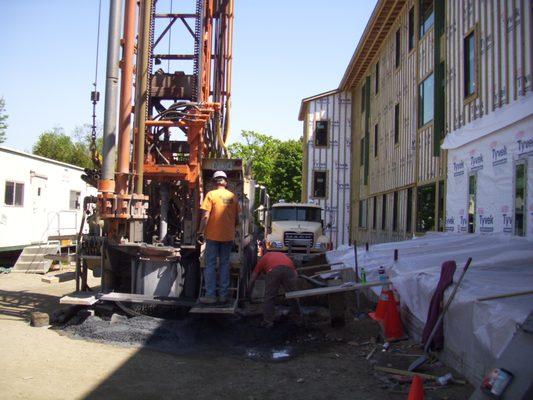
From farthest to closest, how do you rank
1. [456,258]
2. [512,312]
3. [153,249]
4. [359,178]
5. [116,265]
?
[359,178] < [116,265] < [153,249] < [456,258] < [512,312]

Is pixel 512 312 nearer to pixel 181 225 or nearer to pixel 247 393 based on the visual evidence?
pixel 247 393

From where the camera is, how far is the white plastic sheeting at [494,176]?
8141 mm

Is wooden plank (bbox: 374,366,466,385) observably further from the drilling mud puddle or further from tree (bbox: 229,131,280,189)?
tree (bbox: 229,131,280,189)

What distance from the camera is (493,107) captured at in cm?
1003

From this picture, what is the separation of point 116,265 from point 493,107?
25.4 feet

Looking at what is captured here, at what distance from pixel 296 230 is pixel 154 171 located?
8332 millimetres

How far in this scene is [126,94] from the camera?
26.1 ft

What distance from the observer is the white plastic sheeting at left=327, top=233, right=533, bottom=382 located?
452 centimetres

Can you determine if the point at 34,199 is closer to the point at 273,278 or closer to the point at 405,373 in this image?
the point at 273,278

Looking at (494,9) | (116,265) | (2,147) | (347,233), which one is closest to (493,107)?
(494,9)

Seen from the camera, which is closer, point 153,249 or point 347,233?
point 153,249

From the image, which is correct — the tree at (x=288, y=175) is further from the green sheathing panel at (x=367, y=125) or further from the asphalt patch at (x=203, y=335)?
the asphalt patch at (x=203, y=335)

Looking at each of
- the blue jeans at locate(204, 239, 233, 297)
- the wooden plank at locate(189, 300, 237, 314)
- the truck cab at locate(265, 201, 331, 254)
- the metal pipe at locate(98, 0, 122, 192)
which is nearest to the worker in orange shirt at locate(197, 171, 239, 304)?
the blue jeans at locate(204, 239, 233, 297)

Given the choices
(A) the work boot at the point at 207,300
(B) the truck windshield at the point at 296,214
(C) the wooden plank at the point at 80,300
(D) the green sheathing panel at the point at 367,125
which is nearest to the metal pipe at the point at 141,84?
(C) the wooden plank at the point at 80,300
